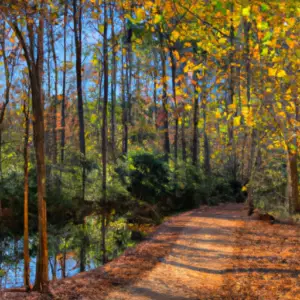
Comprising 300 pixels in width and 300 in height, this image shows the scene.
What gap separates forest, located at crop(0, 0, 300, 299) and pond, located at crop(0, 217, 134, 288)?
4cm

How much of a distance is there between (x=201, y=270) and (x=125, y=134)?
23984mm

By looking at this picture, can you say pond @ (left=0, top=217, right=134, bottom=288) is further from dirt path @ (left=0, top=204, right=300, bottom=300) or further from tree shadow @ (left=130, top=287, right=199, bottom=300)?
tree shadow @ (left=130, top=287, right=199, bottom=300)

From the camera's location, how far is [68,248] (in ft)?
44.6

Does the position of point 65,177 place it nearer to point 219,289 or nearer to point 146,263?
point 146,263

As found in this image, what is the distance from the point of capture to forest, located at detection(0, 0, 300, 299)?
21.3ft

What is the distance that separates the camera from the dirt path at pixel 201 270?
23.2 ft

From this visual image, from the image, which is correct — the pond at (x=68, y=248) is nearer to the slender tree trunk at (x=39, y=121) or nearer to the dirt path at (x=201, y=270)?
the dirt path at (x=201, y=270)

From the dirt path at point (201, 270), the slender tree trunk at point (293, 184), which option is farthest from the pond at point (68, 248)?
the slender tree trunk at point (293, 184)

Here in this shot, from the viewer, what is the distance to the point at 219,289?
733 centimetres

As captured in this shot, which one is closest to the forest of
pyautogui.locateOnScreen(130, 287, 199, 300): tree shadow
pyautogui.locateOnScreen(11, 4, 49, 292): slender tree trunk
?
pyautogui.locateOnScreen(11, 4, 49, 292): slender tree trunk

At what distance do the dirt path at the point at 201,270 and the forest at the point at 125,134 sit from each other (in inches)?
41.8

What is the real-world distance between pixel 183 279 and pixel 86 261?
14.8 ft

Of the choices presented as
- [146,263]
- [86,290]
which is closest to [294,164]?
[146,263]

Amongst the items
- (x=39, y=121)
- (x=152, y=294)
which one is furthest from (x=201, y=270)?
(x=39, y=121)
